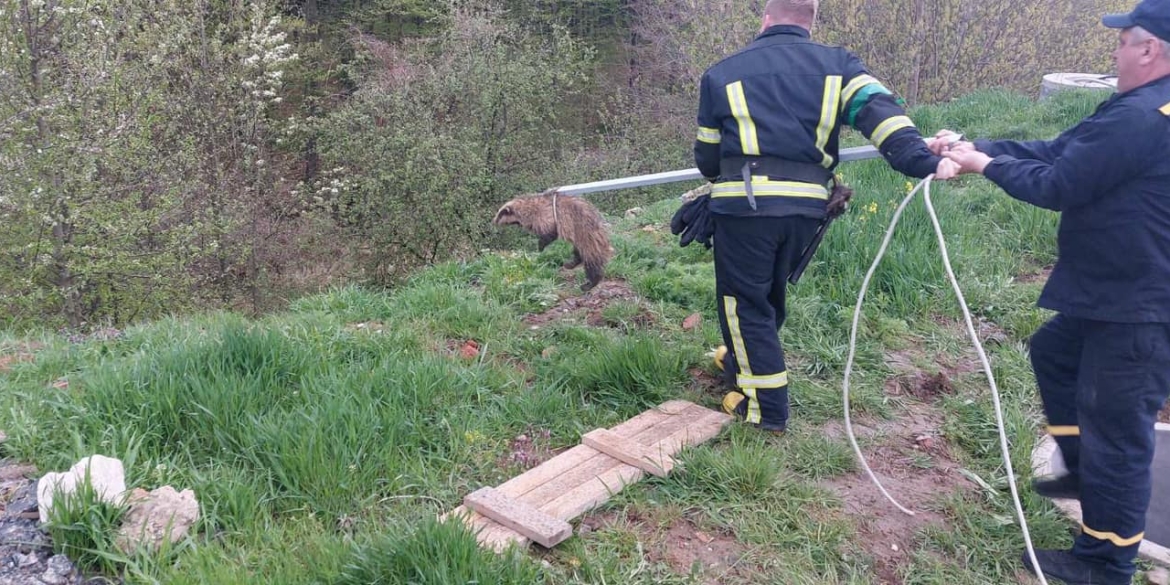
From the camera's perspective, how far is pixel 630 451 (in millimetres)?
3736

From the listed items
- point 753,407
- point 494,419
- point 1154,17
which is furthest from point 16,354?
point 1154,17

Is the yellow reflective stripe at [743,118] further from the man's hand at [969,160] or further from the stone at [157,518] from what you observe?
the stone at [157,518]

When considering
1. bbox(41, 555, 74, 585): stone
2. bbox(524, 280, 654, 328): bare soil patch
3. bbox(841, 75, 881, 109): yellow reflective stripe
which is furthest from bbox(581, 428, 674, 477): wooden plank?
bbox(41, 555, 74, 585): stone

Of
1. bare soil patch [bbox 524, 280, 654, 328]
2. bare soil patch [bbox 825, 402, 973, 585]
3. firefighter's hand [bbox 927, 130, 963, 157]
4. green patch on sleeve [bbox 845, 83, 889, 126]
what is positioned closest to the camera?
bare soil patch [bbox 825, 402, 973, 585]

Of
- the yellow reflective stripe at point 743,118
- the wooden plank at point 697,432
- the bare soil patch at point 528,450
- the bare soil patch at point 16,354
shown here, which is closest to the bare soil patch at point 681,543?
the wooden plank at point 697,432

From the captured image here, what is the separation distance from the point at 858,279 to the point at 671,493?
2.64m

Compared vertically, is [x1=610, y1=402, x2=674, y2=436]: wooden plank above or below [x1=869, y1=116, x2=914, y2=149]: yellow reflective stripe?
below

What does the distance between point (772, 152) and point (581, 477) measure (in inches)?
68.9

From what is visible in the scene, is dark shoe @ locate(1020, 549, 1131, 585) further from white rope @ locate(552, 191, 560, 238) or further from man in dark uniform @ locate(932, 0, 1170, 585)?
white rope @ locate(552, 191, 560, 238)

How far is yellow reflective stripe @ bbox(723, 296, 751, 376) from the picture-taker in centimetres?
404

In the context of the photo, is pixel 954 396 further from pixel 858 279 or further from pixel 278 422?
pixel 278 422

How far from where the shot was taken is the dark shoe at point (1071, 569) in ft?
9.76

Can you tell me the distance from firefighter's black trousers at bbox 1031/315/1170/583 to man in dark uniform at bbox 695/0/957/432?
1.06 metres

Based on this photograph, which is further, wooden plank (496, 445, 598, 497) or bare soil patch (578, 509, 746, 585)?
wooden plank (496, 445, 598, 497)
